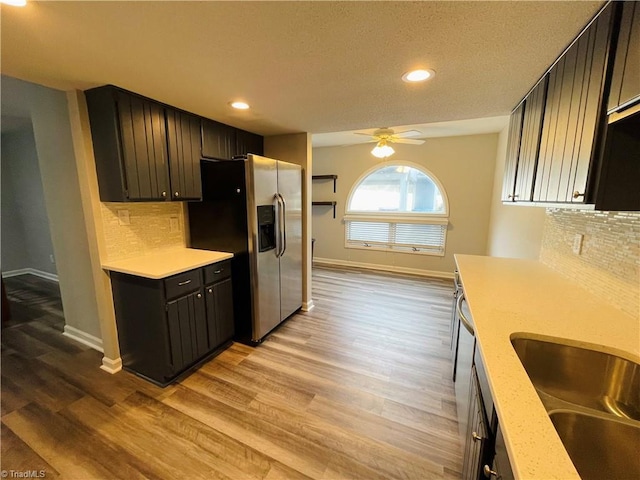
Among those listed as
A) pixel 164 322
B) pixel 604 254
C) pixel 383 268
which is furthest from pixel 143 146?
pixel 383 268

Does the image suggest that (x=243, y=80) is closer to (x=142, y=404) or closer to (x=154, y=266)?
(x=154, y=266)

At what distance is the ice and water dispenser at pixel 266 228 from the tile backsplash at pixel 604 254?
2431 millimetres

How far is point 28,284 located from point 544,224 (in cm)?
720

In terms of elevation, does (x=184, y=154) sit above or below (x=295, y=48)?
below

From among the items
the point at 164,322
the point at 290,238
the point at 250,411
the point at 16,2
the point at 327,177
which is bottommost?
the point at 250,411

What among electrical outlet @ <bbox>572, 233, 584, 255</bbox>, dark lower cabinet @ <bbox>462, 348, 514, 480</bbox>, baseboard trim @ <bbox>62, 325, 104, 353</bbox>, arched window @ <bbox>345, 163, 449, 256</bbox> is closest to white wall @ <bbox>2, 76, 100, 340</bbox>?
baseboard trim @ <bbox>62, 325, 104, 353</bbox>

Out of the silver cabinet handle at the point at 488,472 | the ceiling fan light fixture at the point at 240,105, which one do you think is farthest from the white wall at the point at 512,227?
the ceiling fan light fixture at the point at 240,105

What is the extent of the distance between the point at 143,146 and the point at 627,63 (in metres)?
2.80

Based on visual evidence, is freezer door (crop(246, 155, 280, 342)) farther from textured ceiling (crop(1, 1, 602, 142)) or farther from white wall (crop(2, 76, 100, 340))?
white wall (crop(2, 76, 100, 340))

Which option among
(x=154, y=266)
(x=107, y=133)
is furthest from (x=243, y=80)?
(x=154, y=266)

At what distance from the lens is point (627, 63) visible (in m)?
0.92

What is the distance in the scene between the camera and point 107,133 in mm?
1973

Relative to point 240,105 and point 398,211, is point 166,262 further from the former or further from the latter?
point 398,211

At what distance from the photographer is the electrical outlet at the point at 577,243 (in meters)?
1.69
